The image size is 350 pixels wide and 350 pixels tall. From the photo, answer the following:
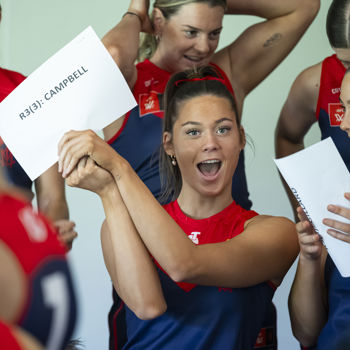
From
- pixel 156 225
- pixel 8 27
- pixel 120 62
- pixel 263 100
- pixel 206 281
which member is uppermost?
pixel 8 27

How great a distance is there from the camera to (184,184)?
1263mm

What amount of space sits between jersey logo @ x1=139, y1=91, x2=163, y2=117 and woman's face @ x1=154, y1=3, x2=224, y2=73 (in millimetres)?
108

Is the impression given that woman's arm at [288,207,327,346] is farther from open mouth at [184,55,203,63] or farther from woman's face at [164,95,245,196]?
open mouth at [184,55,203,63]

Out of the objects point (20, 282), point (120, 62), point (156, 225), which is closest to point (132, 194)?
point (156, 225)

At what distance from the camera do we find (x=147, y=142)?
1.46 m

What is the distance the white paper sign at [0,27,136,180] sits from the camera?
3.01 feet

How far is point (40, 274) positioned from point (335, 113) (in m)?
1.27

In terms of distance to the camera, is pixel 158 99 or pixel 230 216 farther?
pixel 158 99

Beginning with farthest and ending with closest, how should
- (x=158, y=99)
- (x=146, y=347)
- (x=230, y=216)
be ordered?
(x=158, y=99), (x=230, y=216), (x=146, y=347)

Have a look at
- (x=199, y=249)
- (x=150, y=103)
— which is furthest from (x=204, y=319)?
(x=150, y=103)

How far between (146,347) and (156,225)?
0.87 feet

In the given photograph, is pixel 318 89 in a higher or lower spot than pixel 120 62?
lower

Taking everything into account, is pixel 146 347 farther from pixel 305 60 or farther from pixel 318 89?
pixel 305 60

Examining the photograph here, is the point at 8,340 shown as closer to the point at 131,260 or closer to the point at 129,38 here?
the point at 131,260
